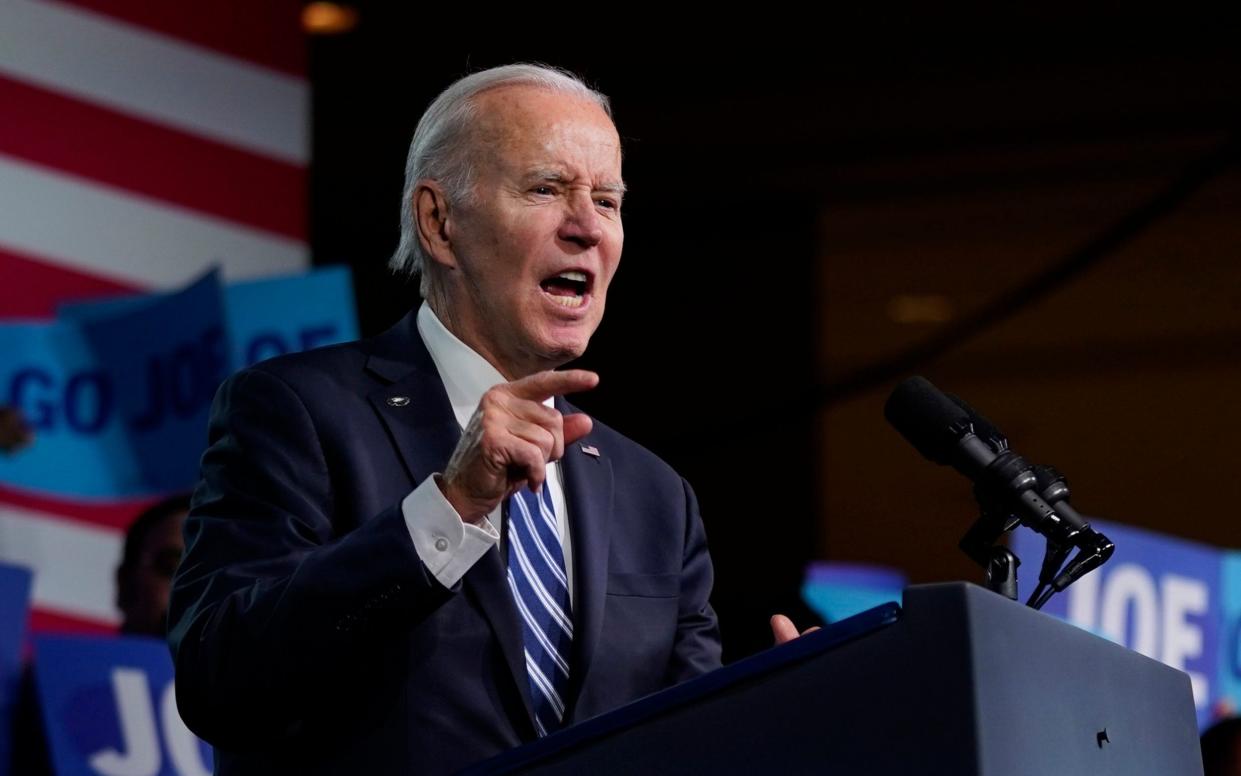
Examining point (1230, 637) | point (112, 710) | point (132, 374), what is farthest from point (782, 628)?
point (1230, 637)

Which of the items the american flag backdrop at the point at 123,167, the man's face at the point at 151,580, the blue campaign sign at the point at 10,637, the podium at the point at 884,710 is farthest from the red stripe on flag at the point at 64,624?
the podium at the point at 884,710

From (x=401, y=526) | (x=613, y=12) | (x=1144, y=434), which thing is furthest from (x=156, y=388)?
(x=1144, y=434)

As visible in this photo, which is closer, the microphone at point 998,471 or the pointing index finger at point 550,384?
the pointing index finger at point 550,384

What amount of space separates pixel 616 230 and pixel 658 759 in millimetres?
646

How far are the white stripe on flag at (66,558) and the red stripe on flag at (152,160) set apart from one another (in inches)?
27.2

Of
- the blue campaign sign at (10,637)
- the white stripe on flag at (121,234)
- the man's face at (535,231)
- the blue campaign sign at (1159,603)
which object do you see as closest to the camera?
the man's face at (535,231)

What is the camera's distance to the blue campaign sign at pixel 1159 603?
3709 millimetres

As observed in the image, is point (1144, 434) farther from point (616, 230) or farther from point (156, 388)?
point (616, 230)

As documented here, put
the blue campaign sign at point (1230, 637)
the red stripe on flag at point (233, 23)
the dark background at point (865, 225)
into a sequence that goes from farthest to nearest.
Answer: the dark background at point (865, 225) < the blue campaign sign at point (1230, 637) < the red stripe on flag at point (233, 23)

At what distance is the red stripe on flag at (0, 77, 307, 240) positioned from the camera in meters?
3.62

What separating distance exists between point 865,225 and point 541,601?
6.44 metres

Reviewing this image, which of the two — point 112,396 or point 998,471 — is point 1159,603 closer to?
point 112,396

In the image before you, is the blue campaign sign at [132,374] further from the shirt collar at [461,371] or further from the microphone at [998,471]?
the microphone at [998,471]

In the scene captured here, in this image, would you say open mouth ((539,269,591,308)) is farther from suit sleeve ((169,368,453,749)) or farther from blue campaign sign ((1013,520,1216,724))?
blue campaign sign ((1013,520,1216,724))
